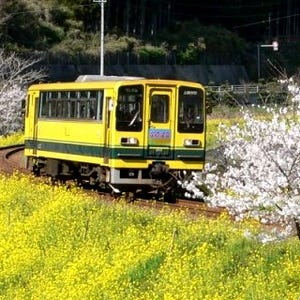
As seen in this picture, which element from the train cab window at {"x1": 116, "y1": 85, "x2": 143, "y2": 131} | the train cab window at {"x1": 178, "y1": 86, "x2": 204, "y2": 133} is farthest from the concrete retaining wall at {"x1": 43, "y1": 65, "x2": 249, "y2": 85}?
the train cab window at {"x1": 116, "y1": 85, "x2": 143, "y2": 131}

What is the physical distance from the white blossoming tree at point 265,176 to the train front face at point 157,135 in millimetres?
6420

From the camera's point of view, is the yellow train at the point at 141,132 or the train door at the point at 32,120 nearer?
the yellow train at the point at 141,132

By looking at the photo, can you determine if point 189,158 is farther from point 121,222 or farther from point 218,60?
point 218,60

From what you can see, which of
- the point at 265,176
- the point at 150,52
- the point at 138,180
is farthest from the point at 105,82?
the point at 150,52

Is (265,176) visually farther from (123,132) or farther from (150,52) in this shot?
(150,52)

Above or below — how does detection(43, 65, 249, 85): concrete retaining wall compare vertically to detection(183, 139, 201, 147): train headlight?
below

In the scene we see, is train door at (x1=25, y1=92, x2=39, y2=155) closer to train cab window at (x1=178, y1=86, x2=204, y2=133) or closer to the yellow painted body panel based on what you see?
the yellow painted body panel

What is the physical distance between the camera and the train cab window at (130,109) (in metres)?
18.3

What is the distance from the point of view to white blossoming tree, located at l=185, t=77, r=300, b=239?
10.7 m

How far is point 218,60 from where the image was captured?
63938 mm

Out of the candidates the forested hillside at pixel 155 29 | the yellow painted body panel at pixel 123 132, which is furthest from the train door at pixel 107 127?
the forested hillside at pixel 155 29

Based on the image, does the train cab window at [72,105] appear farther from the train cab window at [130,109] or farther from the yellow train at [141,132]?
the train cab window at [130,109]

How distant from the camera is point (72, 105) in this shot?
67.4 ft

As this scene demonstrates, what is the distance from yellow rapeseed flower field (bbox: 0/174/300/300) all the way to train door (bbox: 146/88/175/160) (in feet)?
9.30
